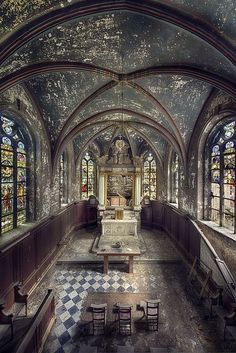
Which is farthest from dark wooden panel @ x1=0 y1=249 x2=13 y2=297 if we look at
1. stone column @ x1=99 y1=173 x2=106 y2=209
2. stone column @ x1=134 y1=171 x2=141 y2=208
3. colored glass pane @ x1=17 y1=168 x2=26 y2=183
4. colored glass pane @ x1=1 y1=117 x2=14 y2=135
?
stone column @ x1=134 y1=171 x2=141 y2=208

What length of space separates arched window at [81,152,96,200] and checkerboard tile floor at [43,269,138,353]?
622cm

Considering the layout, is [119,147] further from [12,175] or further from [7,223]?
[7,223]

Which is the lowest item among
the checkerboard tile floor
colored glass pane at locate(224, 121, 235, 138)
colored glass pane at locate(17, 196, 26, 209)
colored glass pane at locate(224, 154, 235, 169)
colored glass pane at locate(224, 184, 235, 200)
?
the checkerboard tile floor

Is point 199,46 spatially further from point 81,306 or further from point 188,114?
point 81,306

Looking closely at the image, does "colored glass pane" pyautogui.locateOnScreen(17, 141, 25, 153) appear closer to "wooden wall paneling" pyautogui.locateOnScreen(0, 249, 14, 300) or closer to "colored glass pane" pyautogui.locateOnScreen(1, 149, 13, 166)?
"colored glass pane" pyautogui.locateOnScreen(1, 149, 13, 166)

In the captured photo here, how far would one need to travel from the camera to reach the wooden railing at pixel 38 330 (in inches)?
139

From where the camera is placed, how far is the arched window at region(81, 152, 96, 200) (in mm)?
13406

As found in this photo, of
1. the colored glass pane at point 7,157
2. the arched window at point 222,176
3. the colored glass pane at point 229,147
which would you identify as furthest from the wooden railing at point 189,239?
the colored glass pane at point 7,157

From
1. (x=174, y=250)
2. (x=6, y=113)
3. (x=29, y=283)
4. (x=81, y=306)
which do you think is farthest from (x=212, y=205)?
(x=6, y=113)

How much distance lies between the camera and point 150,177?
13.6 meters

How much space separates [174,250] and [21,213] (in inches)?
292

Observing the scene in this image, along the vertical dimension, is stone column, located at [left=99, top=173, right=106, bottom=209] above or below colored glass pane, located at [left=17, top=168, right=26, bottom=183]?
below

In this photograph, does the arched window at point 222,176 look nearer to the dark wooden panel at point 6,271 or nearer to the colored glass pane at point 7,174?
the dark wooden panel at point 6,271

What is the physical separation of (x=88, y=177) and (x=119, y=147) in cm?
375
